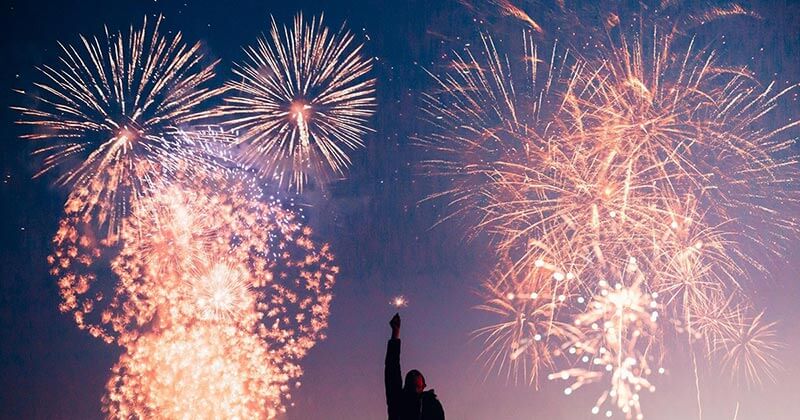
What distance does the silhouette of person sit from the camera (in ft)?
19.8

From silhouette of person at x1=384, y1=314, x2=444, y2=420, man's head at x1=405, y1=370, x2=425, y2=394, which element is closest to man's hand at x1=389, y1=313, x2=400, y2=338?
silhouette of person at x1=384, y1=314, x2=444, y2=420

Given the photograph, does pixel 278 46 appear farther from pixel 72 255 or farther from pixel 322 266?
pixel 72 255

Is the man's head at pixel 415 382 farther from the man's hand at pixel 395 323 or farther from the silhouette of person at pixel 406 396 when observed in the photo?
the man's hand at pixel 395 323

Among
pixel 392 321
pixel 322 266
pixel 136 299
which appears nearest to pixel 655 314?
pixel 322 266

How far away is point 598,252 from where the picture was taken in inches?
700

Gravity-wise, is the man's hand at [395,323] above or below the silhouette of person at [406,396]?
above

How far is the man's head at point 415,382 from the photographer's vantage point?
6086mm

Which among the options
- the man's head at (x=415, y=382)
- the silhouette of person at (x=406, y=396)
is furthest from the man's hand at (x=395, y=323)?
the man's head at (x=415, y=382)

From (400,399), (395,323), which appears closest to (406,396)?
(400,399)

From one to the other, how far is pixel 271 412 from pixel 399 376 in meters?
14.5

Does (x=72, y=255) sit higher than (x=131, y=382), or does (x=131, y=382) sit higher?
(x=72, y=255)

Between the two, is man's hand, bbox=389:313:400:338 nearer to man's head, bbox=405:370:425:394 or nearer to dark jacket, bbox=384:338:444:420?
dark jacket, bbox=384:338:444:420

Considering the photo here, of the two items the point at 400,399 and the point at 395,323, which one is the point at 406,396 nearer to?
the point at 400,399

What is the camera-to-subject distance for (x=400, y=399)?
6.05 meters
